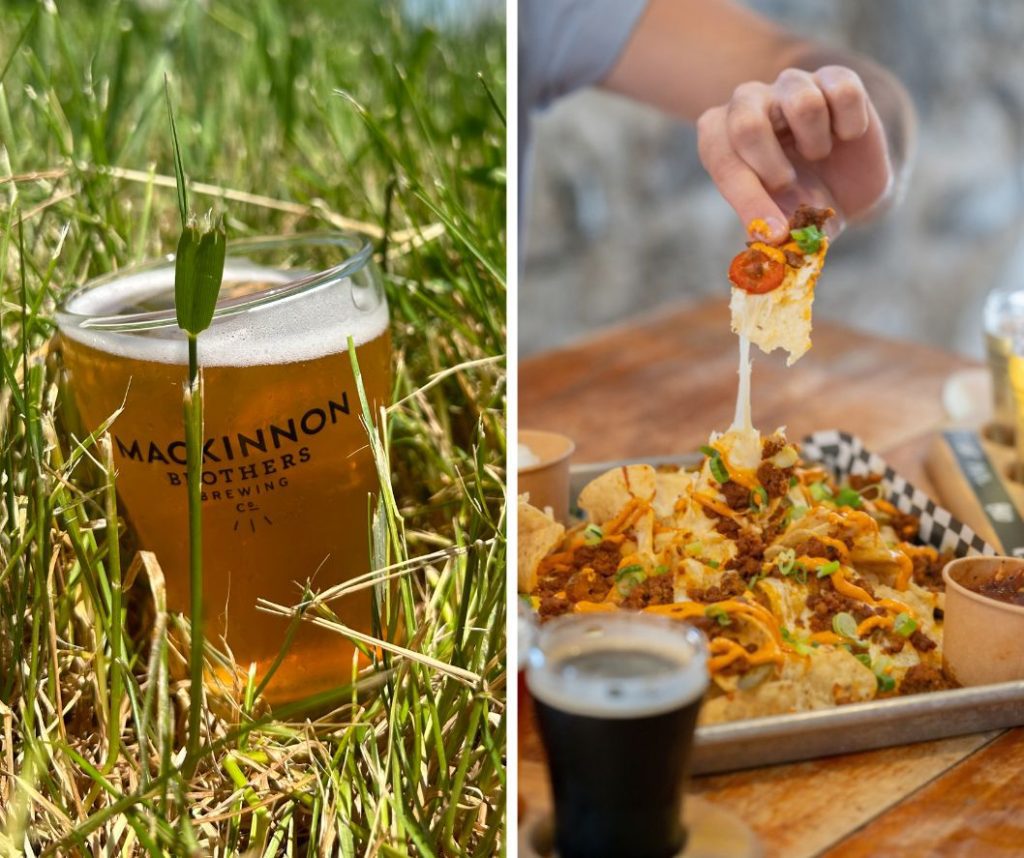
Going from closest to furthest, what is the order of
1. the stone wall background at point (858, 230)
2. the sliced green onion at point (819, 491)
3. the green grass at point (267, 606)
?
the green grass at point (267, 606) → the sliced green onion at point (819, 491) → the stone wall background at point (858, 230)

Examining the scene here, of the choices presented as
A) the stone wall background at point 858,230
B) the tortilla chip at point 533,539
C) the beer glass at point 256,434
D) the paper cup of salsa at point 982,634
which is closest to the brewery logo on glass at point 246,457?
the beer glass at point 256,434

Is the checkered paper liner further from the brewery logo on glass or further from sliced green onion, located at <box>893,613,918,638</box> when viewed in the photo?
the brewery logo on glass

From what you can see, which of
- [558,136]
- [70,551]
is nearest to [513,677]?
[70,551]

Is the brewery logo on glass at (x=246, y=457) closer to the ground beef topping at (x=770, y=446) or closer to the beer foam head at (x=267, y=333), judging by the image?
the beer foam head at (x=267, y=333)

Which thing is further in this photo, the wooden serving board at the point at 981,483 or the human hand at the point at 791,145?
the wooden serving board at the point at 981,483

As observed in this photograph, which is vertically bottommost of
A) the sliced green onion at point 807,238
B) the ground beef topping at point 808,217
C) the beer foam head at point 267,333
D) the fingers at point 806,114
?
the beer foam head at point 267,333

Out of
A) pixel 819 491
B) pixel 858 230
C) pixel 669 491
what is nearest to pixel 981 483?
pixel 819 491

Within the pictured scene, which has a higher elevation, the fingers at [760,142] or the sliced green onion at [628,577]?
the fingers at [760,142]

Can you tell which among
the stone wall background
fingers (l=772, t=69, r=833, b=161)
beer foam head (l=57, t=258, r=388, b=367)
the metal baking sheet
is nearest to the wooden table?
the metal baking sheet
